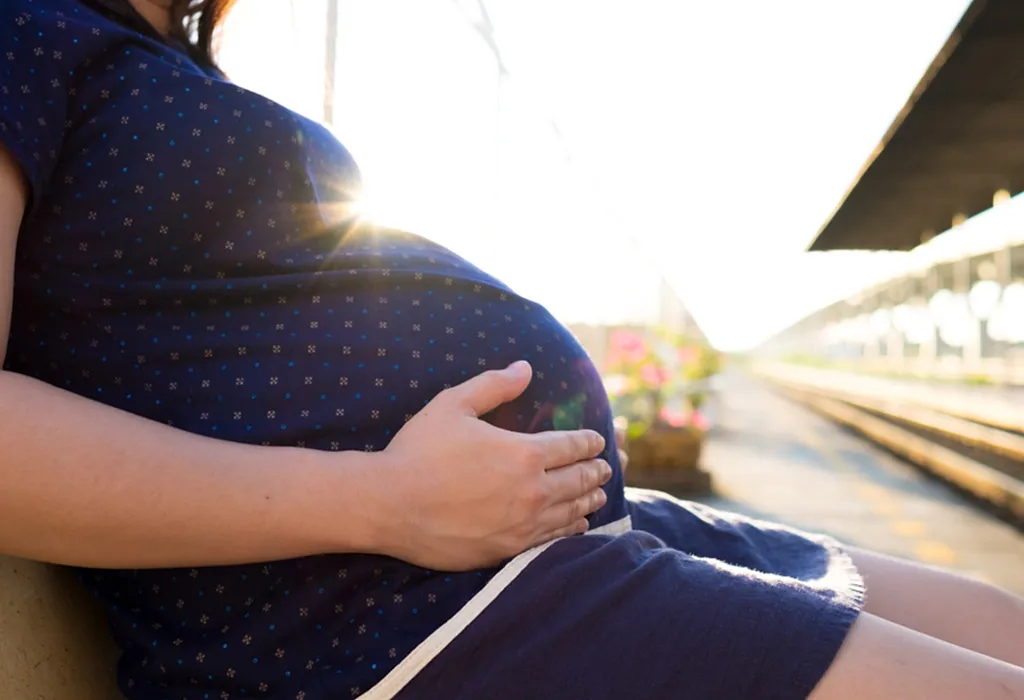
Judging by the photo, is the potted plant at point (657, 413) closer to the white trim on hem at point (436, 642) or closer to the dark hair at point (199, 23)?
the dark hair at point (199, 23)

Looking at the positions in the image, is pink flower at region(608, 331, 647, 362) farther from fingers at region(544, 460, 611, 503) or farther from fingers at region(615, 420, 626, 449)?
fingers at region(544, 460, 611, 503)

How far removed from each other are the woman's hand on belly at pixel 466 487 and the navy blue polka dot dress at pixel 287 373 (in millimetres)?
33

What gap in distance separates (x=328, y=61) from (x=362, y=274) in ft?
5.90

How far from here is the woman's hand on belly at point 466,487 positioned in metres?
0.67

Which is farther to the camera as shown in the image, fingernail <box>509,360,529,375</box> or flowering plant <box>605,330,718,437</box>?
flowering plant <box>605,330,718,437</box>

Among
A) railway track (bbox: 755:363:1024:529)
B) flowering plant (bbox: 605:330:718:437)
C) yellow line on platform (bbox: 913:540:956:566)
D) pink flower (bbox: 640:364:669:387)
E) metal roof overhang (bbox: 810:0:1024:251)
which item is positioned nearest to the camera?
metal roof overhang (bbox: 810:0:1024:251)

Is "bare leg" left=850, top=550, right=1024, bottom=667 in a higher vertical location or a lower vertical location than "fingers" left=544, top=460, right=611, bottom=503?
lower

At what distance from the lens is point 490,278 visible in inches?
38.7

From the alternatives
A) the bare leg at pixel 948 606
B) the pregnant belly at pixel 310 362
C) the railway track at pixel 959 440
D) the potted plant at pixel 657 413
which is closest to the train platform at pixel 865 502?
the railway track at pixel 959 440

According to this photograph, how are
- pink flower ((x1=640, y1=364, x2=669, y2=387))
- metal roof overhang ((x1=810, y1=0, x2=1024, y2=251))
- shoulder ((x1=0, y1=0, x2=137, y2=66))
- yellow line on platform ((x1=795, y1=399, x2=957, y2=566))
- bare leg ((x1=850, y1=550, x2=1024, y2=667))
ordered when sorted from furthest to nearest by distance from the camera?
pink flower ((x1=640, y1=364, x2=669, y2=387)) → yellow line on platform ((x1=795, y1=399, x2=957, y2=566)) → metal roof overhang ((x1=810, y1=0, x2=1024, y2=251)) → bare leg ((x1=850, y1=550, x2=1024, y2=667)) → shoulder ((x1=0, y1=0, x2=137, y2=66))

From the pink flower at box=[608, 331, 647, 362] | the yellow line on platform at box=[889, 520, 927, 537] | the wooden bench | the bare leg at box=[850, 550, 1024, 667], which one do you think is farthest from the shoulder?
the pink flower at box=[608, 331, 647, 362]

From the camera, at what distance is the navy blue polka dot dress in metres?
0.61

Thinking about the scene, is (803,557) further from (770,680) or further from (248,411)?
(248,411)

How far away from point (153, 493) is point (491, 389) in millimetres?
334
